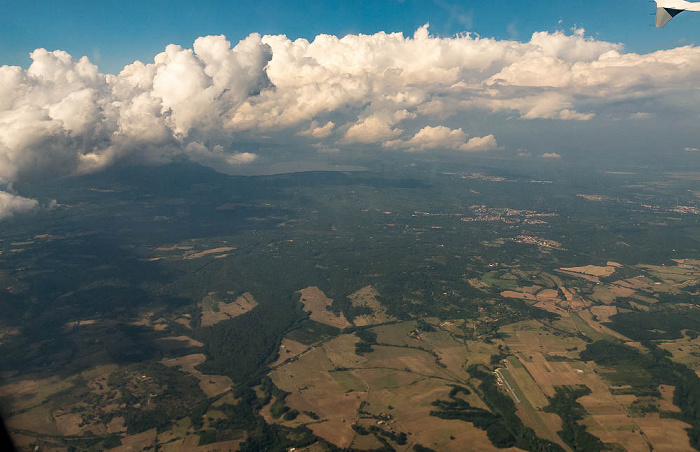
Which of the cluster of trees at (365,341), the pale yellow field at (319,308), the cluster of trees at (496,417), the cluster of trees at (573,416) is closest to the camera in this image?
the cluster of trees at (573,416)

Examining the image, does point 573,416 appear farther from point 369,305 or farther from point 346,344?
point 369,305

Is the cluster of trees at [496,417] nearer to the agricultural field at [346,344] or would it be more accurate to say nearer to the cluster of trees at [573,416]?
the agricultural field at [346,344]

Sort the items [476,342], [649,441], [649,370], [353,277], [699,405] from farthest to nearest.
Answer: [353,277] < [476,342] < [649,370] < [699,405] < [649,441]

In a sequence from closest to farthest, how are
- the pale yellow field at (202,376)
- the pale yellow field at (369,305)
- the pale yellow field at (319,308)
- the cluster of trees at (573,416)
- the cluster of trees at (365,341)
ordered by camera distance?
the cluster of trees at (573,416), the pale yellow field at (202,376), the cluster of trees at (365,341), the pale yellow field at (319,308), the pale yellow field at (369,305)

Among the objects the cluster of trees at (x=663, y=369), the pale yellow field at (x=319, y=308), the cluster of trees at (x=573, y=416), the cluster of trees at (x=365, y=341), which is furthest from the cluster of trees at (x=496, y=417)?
the pale yellow field at (x=319, y=308)

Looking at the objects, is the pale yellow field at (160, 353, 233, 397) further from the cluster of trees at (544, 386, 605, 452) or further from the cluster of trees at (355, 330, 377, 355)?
the cluster of trees at (544, 386, 605, 452)

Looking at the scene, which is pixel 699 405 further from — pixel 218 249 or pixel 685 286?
pixel 218 249

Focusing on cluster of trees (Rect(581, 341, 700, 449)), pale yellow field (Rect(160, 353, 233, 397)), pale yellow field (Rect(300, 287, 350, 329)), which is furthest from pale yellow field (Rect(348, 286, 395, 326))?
cluster of trees (Rect(581, 341, 700, 449))

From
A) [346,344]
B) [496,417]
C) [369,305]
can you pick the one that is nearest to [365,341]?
Answer: [346,344]

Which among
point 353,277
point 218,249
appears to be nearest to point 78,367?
point 353,277

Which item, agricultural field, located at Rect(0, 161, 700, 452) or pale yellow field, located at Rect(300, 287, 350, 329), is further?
pale yellow field, located at Rect(300, 287, 350, 329)

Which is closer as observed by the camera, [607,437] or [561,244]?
[607,437]
